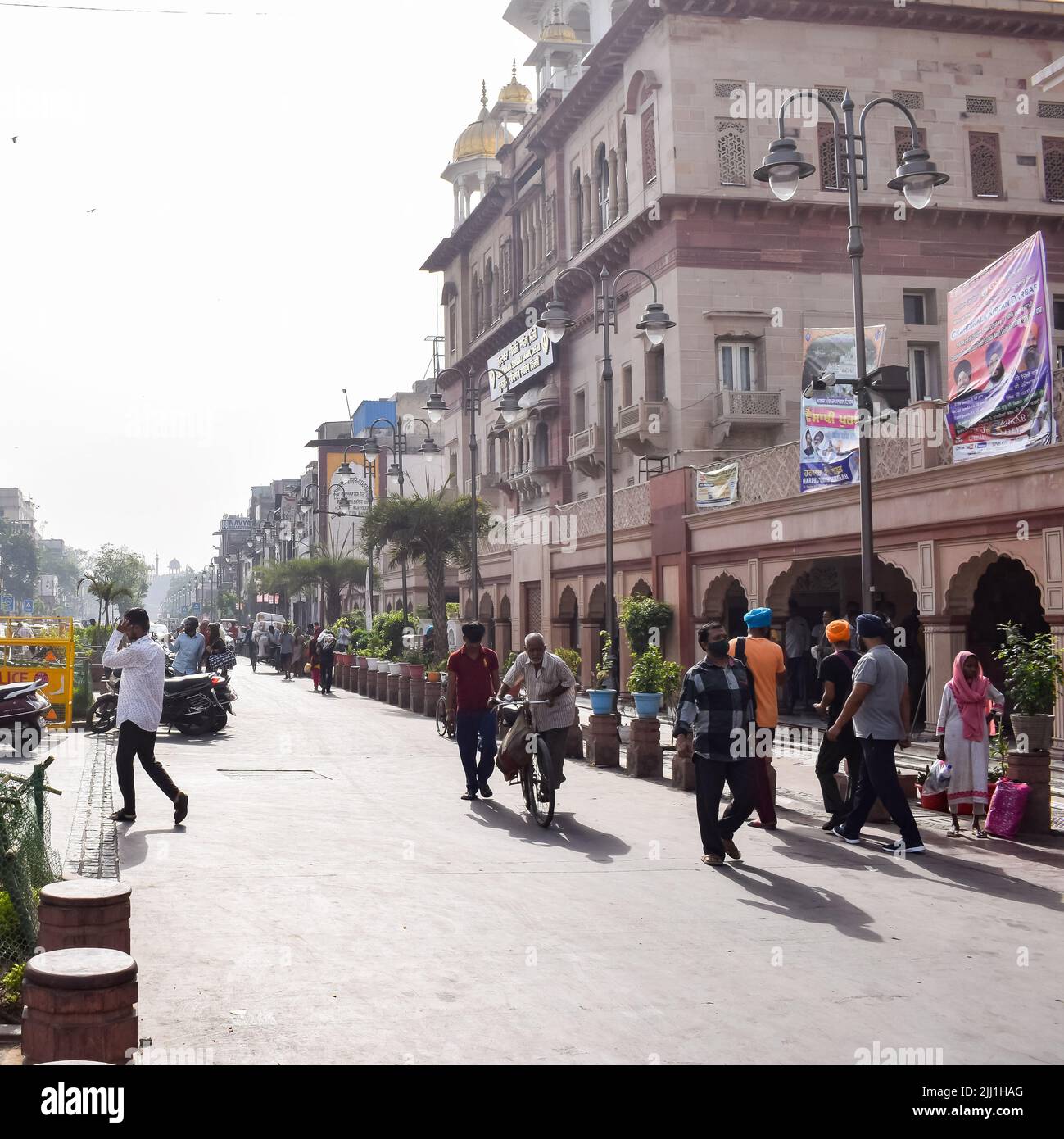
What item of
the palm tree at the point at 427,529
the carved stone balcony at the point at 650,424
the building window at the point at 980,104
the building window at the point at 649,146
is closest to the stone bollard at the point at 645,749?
the carved stone balcony at the point at 650,424

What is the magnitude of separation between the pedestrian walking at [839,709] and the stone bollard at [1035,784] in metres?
1.33

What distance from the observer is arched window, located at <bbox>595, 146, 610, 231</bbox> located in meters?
38.0

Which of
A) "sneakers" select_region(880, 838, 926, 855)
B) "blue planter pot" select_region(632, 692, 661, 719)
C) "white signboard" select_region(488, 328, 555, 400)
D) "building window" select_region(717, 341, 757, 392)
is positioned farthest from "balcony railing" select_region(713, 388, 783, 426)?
"sneakers" select_region(880, 838, 926, 855)

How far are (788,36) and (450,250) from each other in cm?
2450

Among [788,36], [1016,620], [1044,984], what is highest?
[788,36]

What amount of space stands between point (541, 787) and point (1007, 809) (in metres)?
3.92

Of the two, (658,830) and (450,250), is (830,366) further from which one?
(450,250)

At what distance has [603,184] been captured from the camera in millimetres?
38688

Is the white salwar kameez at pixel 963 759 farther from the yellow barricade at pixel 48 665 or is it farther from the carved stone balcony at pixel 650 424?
the carved stone balcony at pixel 650 424

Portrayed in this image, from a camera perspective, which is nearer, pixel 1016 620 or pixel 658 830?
pixel 658 830

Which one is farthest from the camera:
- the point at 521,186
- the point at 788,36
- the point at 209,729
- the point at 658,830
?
the point at 521,186

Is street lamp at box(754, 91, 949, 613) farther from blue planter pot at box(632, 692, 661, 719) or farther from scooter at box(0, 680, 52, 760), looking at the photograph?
scooter at box(0, 680, 52, 760)

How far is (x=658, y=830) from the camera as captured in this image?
11.4 m
